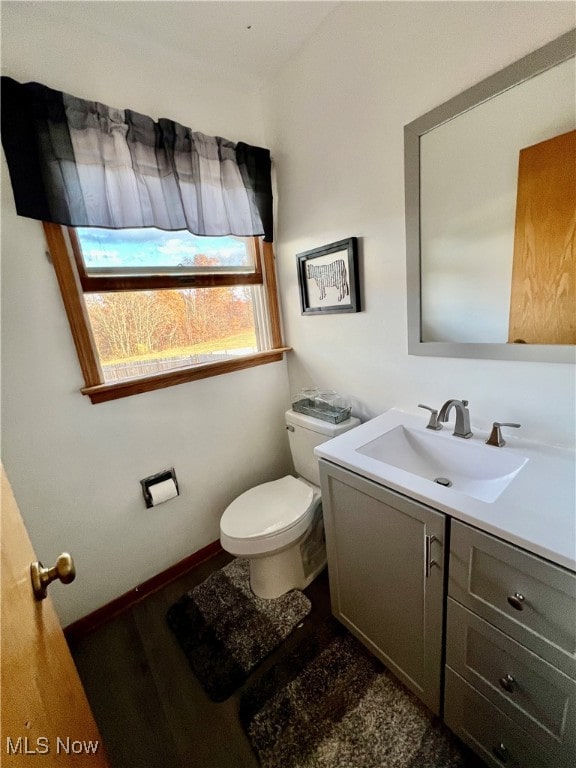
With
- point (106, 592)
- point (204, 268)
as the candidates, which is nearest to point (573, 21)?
point (204, 268)

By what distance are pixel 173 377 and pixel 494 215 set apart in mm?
1419

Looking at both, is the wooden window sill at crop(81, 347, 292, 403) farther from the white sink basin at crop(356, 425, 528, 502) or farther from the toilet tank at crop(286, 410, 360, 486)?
the white sink basin at crop(356, 425, 528, 502)

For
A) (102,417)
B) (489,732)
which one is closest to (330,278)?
(102,417)

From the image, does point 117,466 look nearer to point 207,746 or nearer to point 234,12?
point 207,746

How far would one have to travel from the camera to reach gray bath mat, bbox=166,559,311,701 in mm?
1228

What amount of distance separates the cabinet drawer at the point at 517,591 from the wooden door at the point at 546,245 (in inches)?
25.1

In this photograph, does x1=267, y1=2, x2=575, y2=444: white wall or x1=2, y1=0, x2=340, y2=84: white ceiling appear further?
x1=2, y1=0, x2=340, y2=84: white ceiling

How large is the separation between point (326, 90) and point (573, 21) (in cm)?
87

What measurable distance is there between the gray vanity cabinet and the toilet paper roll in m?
1.24

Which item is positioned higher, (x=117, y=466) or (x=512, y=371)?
(x=512, y=371)

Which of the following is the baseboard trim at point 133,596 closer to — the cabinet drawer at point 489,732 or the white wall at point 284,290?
the white wall at point 284,290

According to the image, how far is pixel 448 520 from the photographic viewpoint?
792 mm

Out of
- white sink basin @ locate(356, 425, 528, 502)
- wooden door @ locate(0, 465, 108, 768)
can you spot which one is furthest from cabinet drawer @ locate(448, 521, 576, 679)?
wooden door @ locate(0, 465, 108, 768)

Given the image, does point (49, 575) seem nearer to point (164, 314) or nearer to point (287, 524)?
point (287, 524)
